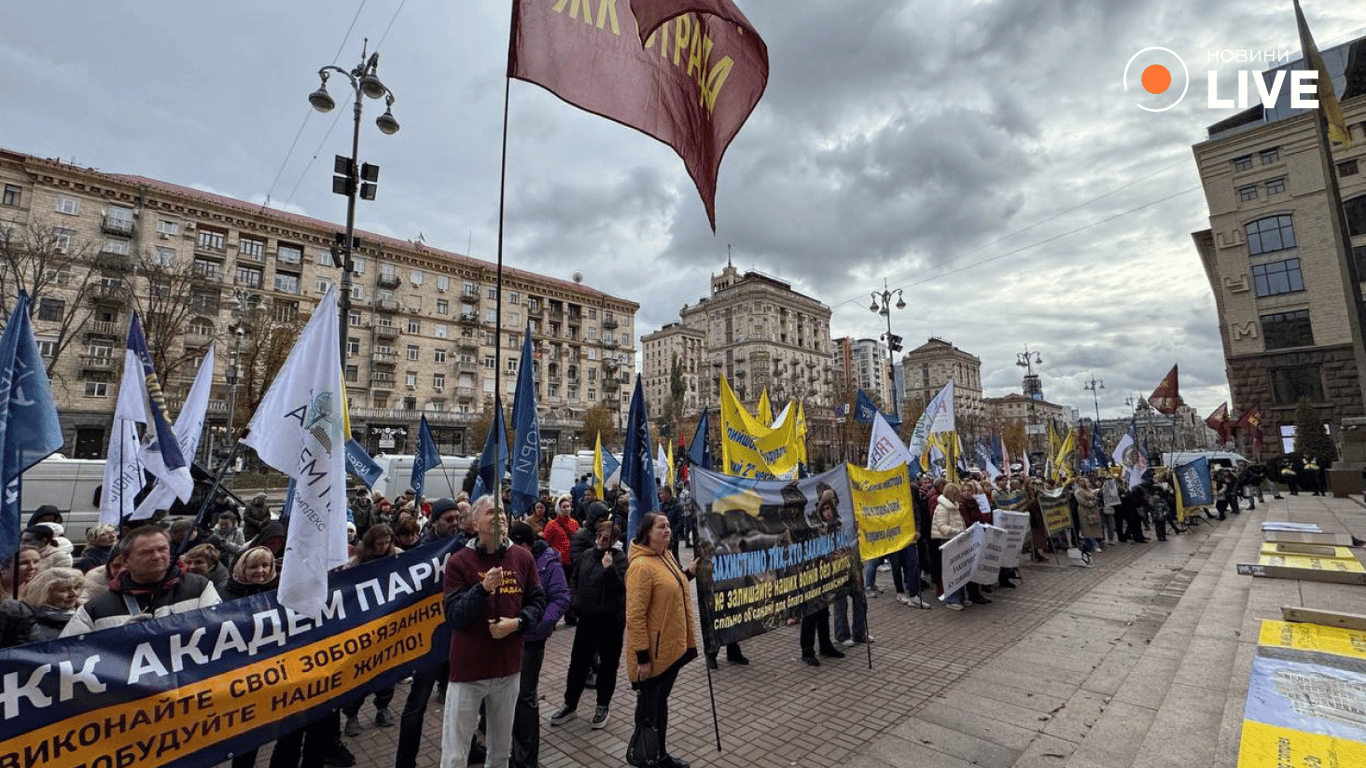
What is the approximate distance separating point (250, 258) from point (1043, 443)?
9232cm

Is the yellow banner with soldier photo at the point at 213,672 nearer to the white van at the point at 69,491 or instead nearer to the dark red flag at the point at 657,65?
the dark red flag at the point at 657,65

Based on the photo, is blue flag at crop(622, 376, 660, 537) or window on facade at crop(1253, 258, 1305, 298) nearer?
blue flag at crop(622, 376, 660, 537)

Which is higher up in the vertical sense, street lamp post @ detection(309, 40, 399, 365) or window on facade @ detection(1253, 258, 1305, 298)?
window on facade @ detection(1253, 258, 1305, 298)

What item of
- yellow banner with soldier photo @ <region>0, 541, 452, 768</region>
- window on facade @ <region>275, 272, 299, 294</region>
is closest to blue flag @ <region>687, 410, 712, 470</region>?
yellow banner with soldier photo @ <region>0, 541, 452, 768</region>

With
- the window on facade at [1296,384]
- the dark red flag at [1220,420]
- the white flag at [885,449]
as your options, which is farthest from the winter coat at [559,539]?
the window on facade at [1296,384]

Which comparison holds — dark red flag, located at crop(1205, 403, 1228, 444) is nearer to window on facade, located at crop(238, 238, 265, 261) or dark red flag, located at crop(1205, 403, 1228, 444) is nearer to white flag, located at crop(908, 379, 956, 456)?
white flag, located at crop(908, 379, 956, 456)

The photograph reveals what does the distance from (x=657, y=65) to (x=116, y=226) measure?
209 feet

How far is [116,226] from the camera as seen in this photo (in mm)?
47094

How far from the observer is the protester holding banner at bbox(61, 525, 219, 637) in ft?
11.9

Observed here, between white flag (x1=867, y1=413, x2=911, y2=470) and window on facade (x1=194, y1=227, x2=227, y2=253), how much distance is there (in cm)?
6230

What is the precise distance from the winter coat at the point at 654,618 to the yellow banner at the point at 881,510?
3734mm


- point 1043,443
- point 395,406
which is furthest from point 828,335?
point 395,406

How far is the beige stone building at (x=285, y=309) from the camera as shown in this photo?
4147cm

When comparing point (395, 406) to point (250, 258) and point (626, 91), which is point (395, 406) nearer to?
point (250, 258)
